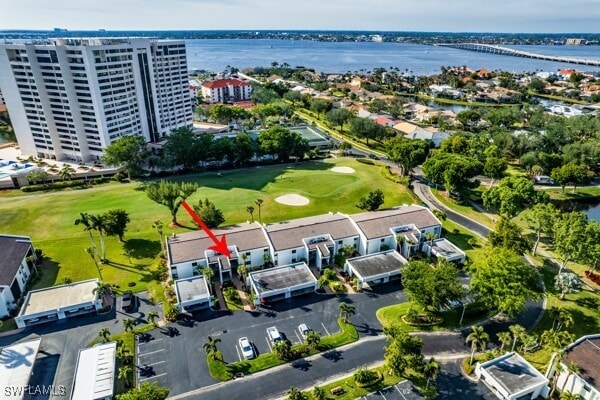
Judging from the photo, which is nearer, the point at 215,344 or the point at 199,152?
the point at 215,344

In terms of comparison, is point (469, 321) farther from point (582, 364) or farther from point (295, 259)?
point (295, 259)

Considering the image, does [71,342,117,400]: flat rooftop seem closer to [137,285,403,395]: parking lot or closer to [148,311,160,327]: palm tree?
[137,285,403,395]: parking lot

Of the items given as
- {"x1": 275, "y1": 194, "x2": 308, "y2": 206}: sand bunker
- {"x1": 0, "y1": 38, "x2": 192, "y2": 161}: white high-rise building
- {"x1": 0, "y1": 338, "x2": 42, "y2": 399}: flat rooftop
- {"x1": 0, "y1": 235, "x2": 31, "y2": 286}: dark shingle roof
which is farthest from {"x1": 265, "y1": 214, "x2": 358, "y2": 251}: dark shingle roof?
{"x1": 0, "y1": 38, "x2": 192, "y2": 161}: white high-rise building

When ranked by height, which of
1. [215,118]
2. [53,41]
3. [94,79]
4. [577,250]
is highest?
[53,41]

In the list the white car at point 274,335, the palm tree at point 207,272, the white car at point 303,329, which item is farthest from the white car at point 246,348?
the palm tree at point 207,272

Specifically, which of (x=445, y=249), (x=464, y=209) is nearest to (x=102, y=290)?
(x=445, y=249)

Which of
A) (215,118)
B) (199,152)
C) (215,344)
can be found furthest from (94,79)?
(215,344)

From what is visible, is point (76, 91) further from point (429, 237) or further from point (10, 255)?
point (429, 237)
